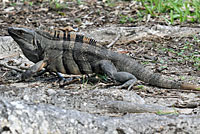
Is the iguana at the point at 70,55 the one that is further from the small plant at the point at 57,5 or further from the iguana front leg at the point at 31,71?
the small plant at the point at 57,5

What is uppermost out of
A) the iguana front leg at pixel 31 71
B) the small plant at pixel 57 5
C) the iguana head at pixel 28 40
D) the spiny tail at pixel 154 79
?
the iguana head at pixel 28 40

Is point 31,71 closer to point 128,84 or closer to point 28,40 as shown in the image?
point 28,40

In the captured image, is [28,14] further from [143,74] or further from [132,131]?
[132,131]

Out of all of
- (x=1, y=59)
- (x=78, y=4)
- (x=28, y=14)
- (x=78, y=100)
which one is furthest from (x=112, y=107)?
(x=78, y=4)

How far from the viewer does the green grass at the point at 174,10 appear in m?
9.86

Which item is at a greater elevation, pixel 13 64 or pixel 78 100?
pixel 78 100

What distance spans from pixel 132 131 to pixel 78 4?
368 inches

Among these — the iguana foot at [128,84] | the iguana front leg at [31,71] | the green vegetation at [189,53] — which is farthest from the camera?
the green vegetation at [189,53]

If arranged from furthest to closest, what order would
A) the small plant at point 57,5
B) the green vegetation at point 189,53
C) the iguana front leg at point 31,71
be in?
the small plant at point 57,5 → the green vegetation at point 189,53 → the iguana front leg at point 31,71

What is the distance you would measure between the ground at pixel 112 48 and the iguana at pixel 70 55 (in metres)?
0.24

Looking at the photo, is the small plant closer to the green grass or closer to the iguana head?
the green grass

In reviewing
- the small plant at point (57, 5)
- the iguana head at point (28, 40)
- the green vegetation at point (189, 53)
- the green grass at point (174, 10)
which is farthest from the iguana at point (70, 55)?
the small plant at point (57, 5)

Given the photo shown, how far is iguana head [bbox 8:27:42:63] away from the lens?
591cm

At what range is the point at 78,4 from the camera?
12430mm
